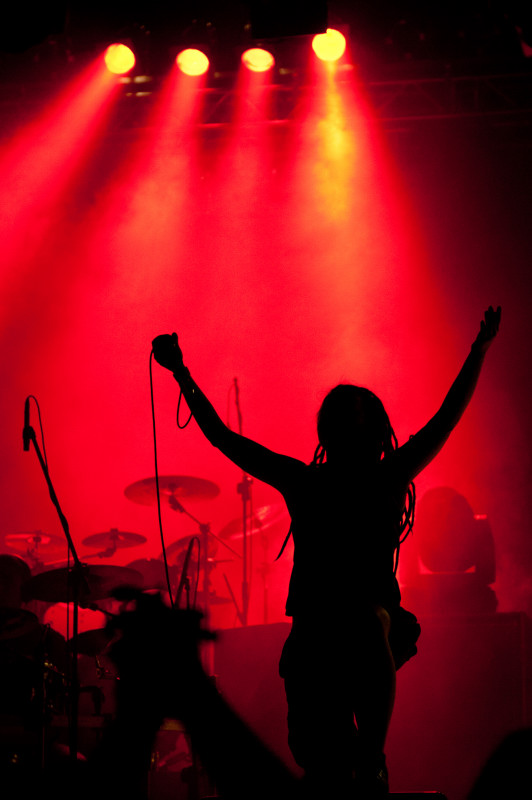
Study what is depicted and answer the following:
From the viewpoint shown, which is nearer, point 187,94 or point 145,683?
point 145,683

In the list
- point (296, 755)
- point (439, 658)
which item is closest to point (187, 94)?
point (439, 658)

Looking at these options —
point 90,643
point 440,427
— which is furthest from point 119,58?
point 440,427

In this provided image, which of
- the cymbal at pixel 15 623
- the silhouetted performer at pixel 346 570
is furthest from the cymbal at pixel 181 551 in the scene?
the silhouetted performer at pixel 346 570

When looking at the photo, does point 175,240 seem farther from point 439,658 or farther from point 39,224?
point 439,658

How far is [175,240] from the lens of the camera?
1005cm

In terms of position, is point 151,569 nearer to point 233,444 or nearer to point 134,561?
point 134,561

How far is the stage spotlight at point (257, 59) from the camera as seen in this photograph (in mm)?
8352

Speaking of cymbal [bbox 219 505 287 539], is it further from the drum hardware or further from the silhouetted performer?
the silhouetted performer

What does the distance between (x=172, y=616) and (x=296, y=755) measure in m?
1.52

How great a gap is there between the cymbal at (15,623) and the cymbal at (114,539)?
1.86 m

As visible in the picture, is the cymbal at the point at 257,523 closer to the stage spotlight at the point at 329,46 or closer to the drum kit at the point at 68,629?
the drum kit at the point at 68,629

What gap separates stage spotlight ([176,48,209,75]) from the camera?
8.47 meters

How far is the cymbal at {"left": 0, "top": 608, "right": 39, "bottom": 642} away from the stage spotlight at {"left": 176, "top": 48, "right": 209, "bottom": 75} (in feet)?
19.4

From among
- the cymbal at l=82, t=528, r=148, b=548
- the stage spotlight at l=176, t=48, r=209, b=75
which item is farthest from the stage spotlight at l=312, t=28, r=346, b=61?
the cymbal at l=82, t=528, r=148, b=548
